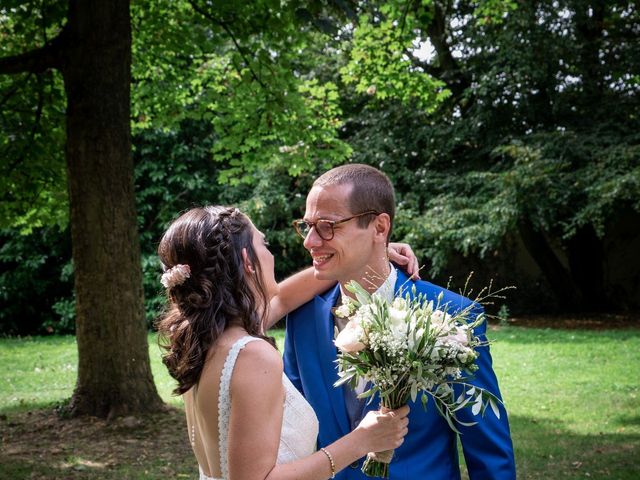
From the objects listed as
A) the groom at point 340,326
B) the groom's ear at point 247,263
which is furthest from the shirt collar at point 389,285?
the groom's ear at point 247,263

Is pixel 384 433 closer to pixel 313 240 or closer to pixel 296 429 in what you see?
pixel 296 429

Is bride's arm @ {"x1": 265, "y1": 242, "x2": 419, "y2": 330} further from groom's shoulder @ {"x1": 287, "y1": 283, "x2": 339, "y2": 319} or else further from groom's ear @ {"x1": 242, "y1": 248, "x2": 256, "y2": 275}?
groom's ear @ {"x1": 242, "y1": 248, "x2": 256, "y2": 275}

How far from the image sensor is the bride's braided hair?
2.55 meters

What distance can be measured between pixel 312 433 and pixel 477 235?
547 inches

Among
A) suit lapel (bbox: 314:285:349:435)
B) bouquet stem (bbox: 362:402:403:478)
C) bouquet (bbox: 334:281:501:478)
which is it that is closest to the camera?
bouquet (bbox: 334:281:501:478)

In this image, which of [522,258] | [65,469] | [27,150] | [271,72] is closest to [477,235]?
[522,258]

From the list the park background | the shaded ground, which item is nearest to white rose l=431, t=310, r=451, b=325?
the park background

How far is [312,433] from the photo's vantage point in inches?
110

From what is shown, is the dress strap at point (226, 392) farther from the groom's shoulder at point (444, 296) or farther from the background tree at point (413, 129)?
the background tree at point (413, 129)

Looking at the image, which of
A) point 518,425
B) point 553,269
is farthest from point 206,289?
point 553,269

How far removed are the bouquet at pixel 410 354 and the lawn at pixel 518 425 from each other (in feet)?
16.3

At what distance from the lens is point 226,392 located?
2.44 metres

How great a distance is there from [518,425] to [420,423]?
6633mm

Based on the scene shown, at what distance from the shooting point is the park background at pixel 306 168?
827 cm
